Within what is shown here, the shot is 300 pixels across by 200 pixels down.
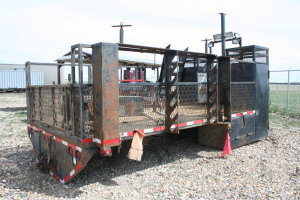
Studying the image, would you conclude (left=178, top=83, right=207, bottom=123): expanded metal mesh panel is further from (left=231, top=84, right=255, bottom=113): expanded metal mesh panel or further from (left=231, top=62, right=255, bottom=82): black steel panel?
(left=231, top=62, right=255, bottom=82): black steel panel

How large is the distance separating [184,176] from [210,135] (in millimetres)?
1903

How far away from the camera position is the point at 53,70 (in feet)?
100

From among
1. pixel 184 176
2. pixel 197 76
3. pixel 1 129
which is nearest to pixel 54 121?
pixel 184 176

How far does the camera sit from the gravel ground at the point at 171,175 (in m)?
3.95

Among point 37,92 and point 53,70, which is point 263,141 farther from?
point 53,70

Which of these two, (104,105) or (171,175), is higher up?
(104,105)

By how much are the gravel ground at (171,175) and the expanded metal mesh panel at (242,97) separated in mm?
975

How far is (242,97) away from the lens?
630 cm

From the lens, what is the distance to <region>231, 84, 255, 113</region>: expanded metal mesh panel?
5980mm

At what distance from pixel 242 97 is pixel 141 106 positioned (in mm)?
2909

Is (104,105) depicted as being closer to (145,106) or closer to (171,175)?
(145,106)

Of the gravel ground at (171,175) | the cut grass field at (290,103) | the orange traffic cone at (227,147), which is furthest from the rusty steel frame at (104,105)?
the cut grass field at (290,103)

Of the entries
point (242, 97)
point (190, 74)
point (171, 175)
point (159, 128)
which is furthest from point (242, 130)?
point (159, 128)

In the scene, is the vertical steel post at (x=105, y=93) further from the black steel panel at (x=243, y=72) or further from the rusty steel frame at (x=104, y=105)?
the black steel panel at (x=243, y=72)
